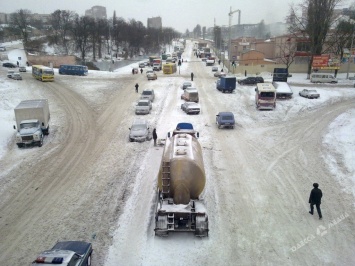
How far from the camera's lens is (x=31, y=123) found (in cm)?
2786

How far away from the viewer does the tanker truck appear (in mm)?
14320

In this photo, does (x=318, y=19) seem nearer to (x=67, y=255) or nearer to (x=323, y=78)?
(x=323, y=78)

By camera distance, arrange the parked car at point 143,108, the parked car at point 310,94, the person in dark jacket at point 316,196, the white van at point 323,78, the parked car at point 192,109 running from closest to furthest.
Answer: the person in dark jacket at point 316,196
the parked car at point 192,109
the parked car at point 143,108
the parked car at point 310,94
the white van at point 323,78

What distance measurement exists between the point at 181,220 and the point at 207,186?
5.32m

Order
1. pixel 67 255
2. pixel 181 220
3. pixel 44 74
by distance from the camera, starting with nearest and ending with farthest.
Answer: pixel 67 255 → pixel 181 220 → pixel 44 74

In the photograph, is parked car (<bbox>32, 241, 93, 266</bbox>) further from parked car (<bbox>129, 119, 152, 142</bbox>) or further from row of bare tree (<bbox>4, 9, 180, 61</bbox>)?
row of bare tree (<bbox>4, 9, 180, 61</bbox>)

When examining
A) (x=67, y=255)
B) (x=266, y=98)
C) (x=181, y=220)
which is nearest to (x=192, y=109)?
(x=266, y=98)

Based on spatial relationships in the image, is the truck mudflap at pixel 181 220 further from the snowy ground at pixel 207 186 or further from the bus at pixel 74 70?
the bus at pixel 74 70

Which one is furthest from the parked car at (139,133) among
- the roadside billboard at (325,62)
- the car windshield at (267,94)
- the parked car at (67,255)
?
the roadside billboard at (325,62)

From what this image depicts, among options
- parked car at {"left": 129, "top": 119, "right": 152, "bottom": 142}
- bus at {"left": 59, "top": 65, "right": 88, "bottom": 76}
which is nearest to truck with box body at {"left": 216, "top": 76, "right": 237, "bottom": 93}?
parked car at {"left": 129, "top": 119, "right": 152, "bottom": 142}

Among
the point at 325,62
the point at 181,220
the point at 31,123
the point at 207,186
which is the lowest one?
the point at 207,186

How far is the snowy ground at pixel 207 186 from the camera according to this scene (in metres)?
13.8

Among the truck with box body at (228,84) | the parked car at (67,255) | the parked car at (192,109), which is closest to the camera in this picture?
the parked car at (67,255)

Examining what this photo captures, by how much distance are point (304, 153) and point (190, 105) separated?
49.3 ft
